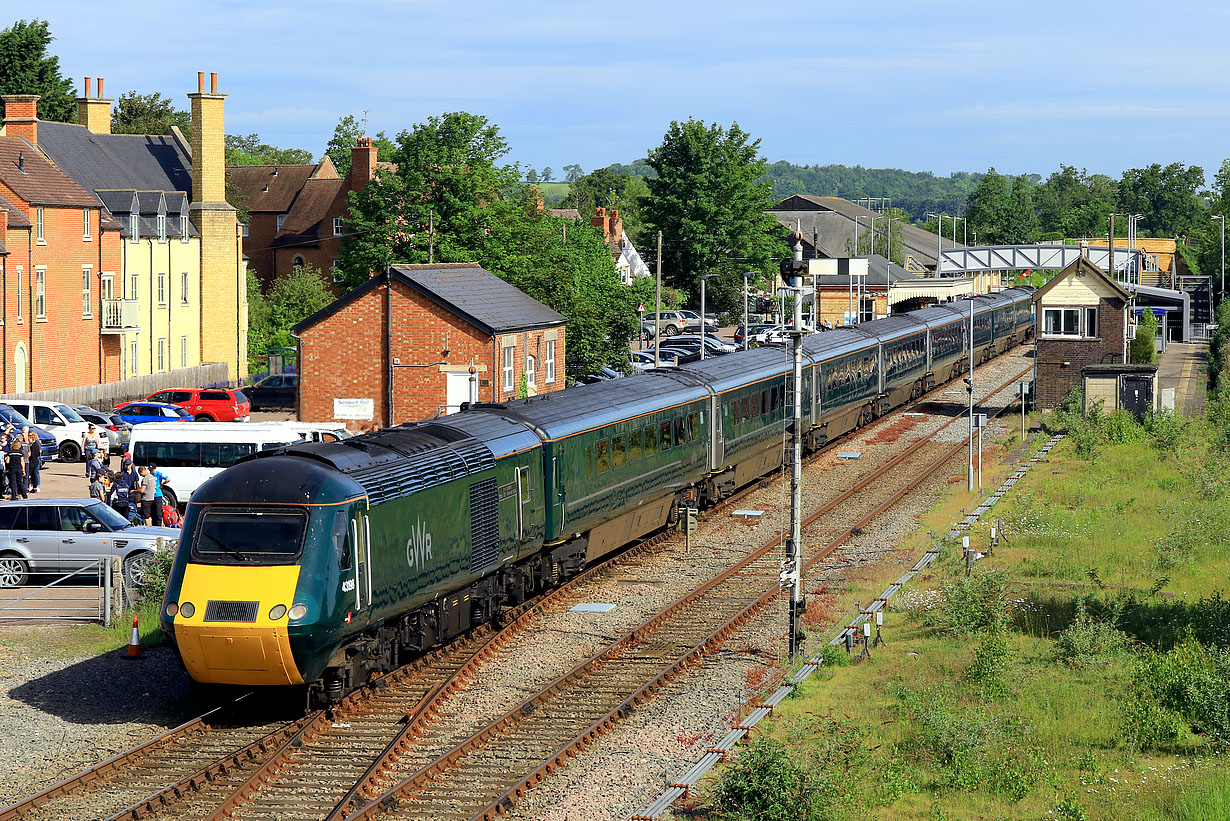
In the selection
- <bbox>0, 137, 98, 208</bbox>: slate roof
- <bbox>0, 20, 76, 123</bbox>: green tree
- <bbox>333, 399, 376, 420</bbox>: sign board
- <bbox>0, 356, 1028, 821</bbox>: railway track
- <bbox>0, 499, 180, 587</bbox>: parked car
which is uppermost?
<bbox>0, 20, 76, 123</bbox>: green tree

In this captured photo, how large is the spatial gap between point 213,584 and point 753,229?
257 ft

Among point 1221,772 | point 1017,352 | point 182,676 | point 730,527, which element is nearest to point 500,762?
point 182,676

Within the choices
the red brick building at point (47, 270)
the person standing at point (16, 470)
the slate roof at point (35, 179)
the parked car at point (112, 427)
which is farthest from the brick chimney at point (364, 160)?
the person standing at point (16, 470)

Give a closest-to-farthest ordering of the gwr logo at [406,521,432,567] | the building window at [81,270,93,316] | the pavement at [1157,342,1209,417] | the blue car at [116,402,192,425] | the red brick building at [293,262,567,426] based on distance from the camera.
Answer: the gwr logo at [406,521,432,567] → the red brick building at [293,262,567,426] → the blue car at [116,402,192,425] → the pavement at [1157,342,1209,417] → the building window at [81,270,93,316]

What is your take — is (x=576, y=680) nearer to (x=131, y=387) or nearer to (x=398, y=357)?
(x=398, y=357)

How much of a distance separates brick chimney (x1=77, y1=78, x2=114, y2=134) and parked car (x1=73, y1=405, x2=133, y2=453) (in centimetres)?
2827

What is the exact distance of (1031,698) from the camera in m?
18.2

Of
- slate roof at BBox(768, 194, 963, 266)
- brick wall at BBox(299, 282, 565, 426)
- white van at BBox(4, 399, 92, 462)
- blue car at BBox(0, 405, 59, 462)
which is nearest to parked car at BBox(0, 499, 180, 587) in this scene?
brick wall at BBox(299, 282, 565, 426)

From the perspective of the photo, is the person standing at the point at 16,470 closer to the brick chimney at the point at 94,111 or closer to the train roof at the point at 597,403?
the train roof at the point at 597,403

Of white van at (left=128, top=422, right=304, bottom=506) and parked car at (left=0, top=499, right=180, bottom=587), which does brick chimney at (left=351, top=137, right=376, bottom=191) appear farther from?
parked car at (left=0, top=499, right=180, bottom=587)

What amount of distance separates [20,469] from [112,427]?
13.4 meters

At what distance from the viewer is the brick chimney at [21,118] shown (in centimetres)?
6059

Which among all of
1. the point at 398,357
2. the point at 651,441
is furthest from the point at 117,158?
the point at 651,441

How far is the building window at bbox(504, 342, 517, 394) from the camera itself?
43.3 meters
